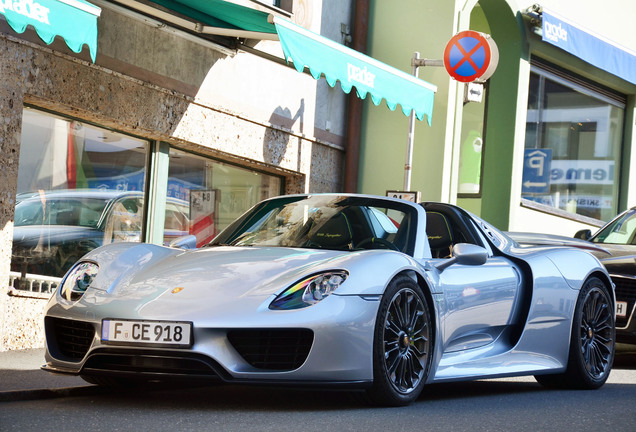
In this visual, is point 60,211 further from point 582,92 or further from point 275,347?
point 582,92

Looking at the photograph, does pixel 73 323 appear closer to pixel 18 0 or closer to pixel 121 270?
pixel 121 270

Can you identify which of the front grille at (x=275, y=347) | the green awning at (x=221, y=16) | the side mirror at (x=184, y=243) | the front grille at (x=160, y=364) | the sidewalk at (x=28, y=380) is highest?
the green awning at (x=221, y=16)

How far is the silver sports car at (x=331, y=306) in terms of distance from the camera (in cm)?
499

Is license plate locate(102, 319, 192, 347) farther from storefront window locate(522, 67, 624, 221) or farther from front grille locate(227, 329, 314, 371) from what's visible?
storefront window locate(522, 67, 624, 221)

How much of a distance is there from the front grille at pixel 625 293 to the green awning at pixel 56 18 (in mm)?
4835

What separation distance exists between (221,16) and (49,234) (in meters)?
2.63

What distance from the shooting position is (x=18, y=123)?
340 inches

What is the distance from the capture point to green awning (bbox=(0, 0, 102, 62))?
22.0ft

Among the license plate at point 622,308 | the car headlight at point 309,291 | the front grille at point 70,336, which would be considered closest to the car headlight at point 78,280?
the front grille at point 70,336

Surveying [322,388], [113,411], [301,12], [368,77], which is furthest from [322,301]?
[301,12]

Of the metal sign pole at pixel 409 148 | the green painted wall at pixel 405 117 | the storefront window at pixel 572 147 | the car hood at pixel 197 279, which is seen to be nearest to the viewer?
the car hood at pixel 197 279

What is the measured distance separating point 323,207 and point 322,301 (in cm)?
145

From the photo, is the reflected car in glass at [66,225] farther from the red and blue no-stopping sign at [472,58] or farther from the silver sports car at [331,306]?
the red and blue no-stopping sign at [472,58]

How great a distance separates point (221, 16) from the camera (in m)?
10.1
